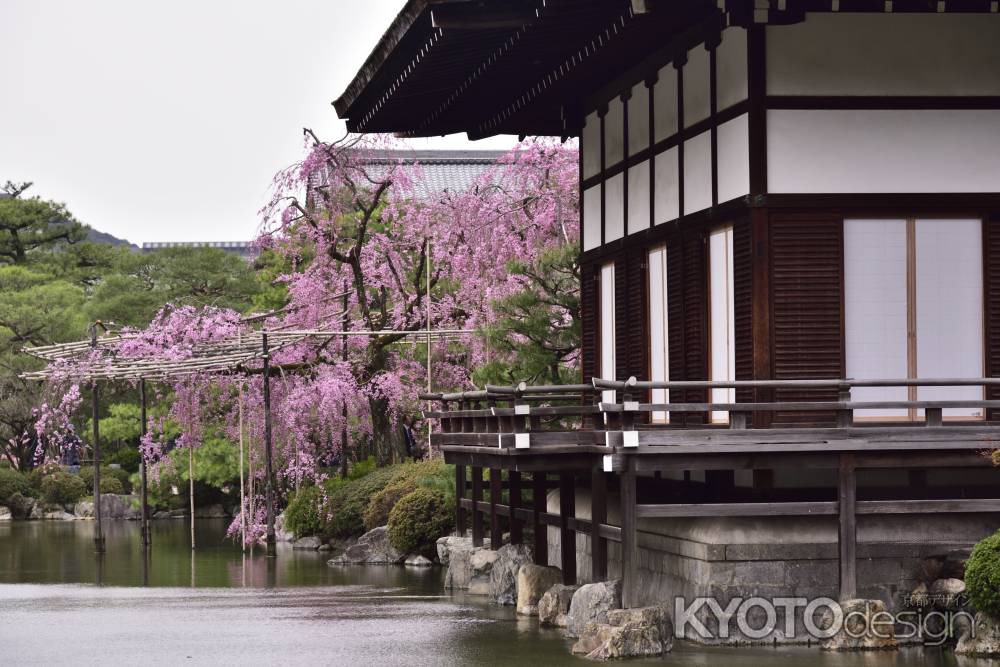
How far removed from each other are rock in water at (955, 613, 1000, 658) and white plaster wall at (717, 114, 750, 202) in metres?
3.96

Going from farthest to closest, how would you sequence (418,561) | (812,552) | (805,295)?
(418,561)
(805,295)
(812,552)

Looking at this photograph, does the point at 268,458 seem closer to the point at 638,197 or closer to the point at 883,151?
the point at 638,197

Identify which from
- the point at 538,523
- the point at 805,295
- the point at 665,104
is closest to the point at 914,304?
the point at 805,295

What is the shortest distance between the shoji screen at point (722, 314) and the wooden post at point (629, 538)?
1.58 meters

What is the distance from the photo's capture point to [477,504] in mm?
19141

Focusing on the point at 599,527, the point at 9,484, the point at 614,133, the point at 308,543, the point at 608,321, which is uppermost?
the point at 614,133

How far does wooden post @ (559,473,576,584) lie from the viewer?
1515 cm

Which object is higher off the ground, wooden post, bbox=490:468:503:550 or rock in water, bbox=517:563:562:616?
wooden post, bbox=490:468:503:550

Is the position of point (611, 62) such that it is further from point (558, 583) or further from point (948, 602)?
point (948, 602)

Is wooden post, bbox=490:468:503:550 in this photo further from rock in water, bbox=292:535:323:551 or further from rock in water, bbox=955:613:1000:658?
rock in water, bbox=292:535:323:551

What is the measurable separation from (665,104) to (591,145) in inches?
108

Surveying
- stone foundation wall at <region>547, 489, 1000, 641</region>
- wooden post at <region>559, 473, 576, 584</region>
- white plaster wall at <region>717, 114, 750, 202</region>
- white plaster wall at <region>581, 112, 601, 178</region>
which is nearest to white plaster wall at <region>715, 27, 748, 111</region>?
white plaster wall at <region>717, 114, 750, 202</region>

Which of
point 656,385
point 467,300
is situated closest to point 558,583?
point 656,385

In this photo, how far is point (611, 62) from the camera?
1623 centimetres
